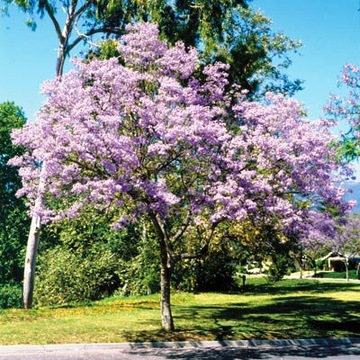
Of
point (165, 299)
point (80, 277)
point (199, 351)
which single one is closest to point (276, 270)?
point (80, 277)

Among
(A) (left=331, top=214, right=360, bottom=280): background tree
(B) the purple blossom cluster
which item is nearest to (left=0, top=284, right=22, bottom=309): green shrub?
(A) (left=331, top=214, right=360, bottom=280): background tree

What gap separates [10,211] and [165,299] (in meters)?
39.1

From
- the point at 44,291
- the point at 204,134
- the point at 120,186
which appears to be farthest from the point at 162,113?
the point at 44,291

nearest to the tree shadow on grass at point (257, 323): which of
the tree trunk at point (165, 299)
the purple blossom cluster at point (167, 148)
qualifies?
the tree trunk at point (165, 299)

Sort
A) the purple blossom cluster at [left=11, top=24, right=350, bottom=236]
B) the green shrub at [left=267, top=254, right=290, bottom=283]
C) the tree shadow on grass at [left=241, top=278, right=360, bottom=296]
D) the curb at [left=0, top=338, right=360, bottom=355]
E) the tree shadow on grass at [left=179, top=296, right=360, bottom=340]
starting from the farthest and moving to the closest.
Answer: the green shrub at [left=267, top=254, right=290, bottom=283], the tree shadow on grass at [left=241, top=278, right=360, bottom=296], the tree shadow on grass at [left=179, top=296, right=360, bottom=340], the purple blossom cluster at [left=11, top=24, right=350, bottom=236], the curb at [left=0, top=338, right=360, bottom=355]

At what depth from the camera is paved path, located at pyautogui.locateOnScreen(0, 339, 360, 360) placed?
1009 centimetres

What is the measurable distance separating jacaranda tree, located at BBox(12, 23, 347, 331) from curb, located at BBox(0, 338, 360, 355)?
151cm

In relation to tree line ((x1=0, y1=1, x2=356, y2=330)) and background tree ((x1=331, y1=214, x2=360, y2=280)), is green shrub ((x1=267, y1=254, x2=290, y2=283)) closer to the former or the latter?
background tree ((x1=331, y1=214, x2=360, y2=280))

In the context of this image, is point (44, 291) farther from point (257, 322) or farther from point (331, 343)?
point (331, 343)

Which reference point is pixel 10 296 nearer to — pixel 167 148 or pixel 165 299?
pixel 165 299

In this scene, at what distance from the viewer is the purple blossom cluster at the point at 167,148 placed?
1094 cm

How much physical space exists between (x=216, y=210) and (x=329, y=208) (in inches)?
134

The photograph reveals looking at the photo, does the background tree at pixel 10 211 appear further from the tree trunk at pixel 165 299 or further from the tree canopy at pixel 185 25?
the tree trunk at pixel 165 299

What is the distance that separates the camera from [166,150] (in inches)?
452
